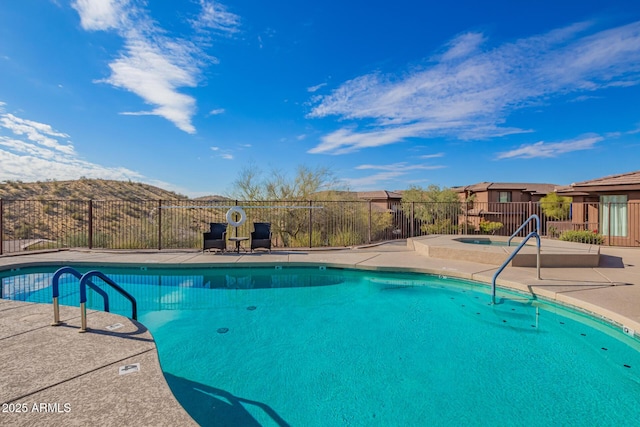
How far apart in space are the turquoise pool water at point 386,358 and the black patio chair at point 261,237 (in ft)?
9.87

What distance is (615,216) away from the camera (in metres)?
11.9

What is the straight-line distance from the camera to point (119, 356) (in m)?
2.37

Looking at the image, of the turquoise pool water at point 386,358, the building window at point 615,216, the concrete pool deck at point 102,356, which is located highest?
the building window at point 615,216

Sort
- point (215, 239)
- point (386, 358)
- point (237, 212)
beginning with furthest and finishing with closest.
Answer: point (237, 212)
point (215, 239)
point (386, 358)

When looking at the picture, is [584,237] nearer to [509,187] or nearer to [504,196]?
[509,187]

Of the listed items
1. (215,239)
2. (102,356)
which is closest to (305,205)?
(215,239)

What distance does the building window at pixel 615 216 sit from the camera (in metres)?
11.6

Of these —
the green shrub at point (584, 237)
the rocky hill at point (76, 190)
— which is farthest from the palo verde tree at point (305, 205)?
the rocky hill at point (76, 190)

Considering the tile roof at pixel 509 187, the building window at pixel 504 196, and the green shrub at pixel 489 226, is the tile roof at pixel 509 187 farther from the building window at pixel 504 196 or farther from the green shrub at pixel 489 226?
the green shrub at pixel 489 226

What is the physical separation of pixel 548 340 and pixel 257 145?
13.2m

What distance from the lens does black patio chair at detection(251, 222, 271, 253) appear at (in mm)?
8851

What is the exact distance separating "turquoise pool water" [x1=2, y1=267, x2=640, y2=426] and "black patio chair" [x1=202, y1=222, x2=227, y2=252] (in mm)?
2597

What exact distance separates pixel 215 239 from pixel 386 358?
6591mm

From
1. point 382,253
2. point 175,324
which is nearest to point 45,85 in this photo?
point 175,324
